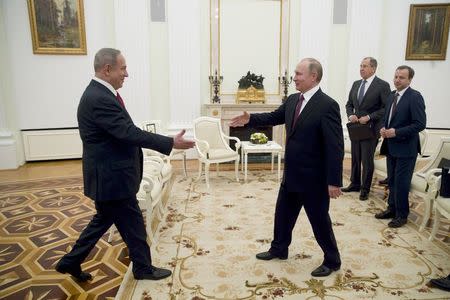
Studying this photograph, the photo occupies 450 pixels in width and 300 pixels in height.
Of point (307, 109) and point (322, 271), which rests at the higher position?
point (307, 109)

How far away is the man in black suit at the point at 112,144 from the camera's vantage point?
222 centimetres

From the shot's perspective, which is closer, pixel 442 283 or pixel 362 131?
pixel 442 283

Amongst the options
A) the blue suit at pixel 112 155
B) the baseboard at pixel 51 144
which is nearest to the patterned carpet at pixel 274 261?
the blue suit at pixel 112 155

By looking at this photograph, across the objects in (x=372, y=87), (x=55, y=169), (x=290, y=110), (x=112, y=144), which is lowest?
(x=55, y=169)

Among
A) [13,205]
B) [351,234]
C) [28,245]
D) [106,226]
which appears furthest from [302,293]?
[13,205]

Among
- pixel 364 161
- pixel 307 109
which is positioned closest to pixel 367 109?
pixel 364 161

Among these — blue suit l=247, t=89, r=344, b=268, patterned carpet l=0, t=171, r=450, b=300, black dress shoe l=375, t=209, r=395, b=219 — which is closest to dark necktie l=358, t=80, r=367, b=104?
patterned carpet l=0, t=171, r=450, b=300

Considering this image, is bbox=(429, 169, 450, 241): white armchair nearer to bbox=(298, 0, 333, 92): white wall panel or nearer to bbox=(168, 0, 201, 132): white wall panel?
bbox=(298, 0, 333, 92): white wall panel

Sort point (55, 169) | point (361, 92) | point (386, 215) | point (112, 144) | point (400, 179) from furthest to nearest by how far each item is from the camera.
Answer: point (55, 169) → point (361, 92) → point (386, 215) → point (400, 179) → point (112, 144)

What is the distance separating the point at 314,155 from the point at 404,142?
153cm

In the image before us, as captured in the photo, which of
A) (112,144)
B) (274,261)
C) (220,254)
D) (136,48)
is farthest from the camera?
(136,48)

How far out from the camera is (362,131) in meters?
4.31

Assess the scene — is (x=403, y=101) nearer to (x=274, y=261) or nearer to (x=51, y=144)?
(x=274, y=261)

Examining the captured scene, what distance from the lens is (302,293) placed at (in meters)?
2.51
